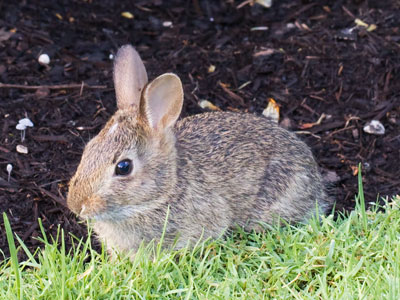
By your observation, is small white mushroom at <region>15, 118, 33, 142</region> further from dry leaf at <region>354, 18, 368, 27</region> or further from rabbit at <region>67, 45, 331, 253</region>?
dry leaf at <region>354, 18, 368, 27</region>

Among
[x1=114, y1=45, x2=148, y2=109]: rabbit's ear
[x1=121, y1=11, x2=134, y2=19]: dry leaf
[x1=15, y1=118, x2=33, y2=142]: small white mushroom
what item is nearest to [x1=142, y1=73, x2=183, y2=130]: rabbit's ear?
[x1=114, y1=45, x2=148, y2=109]: rabbit's ear

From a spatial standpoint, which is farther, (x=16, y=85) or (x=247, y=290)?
(x=16, y=85)

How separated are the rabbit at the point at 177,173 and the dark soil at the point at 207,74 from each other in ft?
2.40

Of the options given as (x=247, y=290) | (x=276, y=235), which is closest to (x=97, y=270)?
(x=247, y=290)

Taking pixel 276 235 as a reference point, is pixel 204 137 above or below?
above

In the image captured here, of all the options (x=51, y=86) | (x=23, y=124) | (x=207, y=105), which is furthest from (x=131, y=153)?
(x=51, y=86)

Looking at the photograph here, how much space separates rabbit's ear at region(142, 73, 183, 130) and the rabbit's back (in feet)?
1.10

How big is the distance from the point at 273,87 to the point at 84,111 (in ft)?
6.61

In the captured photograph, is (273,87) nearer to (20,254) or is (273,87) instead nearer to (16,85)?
(16,85)

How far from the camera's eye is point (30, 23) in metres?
8.09

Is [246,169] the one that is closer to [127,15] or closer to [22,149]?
[22,149]

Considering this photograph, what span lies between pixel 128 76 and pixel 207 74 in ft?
8.24

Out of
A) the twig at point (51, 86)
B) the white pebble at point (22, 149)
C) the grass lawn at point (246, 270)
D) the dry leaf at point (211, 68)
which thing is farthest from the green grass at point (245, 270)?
the dry leaf at point (211, 68)

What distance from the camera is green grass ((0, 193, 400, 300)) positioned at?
173 inches
